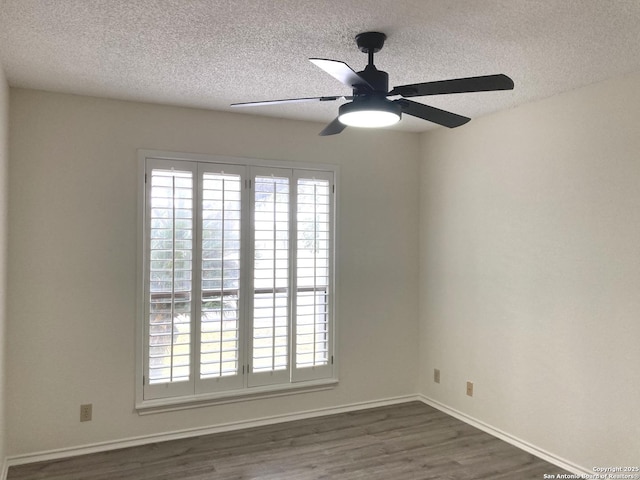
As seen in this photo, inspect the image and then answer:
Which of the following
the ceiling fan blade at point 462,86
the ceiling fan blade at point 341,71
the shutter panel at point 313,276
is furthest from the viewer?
the shutter panel at point 313,276

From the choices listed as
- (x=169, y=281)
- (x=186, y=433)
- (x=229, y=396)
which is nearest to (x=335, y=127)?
(x=169, y=281)

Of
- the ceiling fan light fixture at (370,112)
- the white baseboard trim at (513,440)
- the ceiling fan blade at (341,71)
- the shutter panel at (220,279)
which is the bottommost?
the white baseboard trim at (513,440)

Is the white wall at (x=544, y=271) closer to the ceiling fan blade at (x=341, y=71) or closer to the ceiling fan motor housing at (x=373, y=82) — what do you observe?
the ceiling fan motor housing at (x=373, y=82)

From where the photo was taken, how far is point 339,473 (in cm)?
307

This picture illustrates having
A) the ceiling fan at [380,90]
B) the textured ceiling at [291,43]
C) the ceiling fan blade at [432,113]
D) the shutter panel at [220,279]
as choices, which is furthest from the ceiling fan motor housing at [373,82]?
the shutter panel at [220,279]

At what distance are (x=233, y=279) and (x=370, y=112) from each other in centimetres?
199

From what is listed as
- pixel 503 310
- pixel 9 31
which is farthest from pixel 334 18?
pixel 503 310

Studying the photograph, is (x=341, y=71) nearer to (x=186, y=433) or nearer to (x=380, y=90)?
(x=380, y=90)

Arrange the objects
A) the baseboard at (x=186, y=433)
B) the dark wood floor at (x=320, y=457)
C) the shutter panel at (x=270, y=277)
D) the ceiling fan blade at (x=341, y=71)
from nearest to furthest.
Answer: the ceiling fan blade at (x=341, y=71) < the dark wood floor at (x=320, y=457) < the baseboard at (x=186, y=433) < the shutter panel at (x=270, y=277)

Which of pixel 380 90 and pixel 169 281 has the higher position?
pixel 380 90

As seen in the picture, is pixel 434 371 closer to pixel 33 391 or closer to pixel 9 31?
pixel 33 391

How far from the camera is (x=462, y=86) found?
6.79 feet

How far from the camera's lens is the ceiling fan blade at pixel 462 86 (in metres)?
1.98

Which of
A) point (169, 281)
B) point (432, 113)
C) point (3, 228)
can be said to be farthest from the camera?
point (169, 281)
